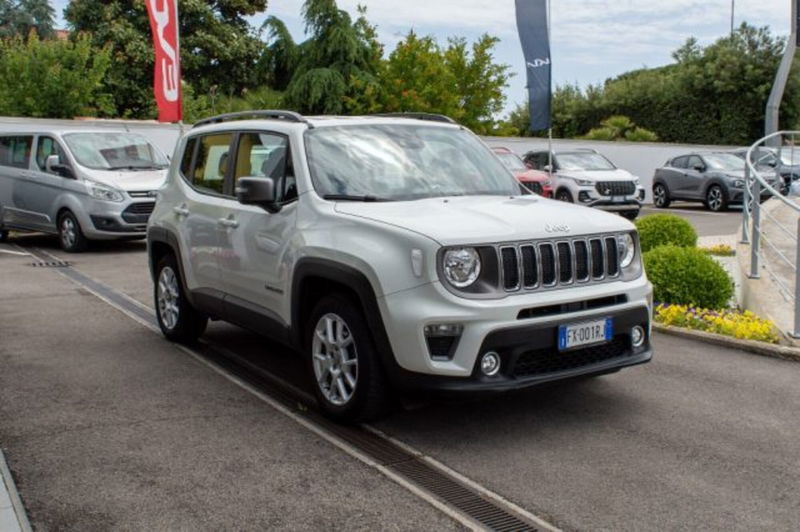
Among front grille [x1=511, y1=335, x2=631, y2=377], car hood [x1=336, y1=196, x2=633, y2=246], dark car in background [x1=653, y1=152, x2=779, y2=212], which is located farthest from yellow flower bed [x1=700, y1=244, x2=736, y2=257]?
dark car in background [x1=653, y1=152, x2=779, y2=212]

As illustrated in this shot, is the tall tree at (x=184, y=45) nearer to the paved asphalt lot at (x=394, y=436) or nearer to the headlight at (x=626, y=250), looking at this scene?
the paved asphalt lot at (x=394, y=436)

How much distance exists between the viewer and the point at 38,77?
23312 mm

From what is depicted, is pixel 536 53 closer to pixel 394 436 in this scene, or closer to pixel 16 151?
pixel 16 151

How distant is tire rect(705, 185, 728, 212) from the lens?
75.4 feet

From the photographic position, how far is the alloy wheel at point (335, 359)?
519 centimetres

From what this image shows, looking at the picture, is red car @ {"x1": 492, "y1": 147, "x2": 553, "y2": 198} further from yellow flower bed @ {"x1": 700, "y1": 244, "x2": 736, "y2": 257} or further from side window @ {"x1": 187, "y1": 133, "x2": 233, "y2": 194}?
side window @ {"x1": 187, "y1": 133, "x2": 233, "y2": 194}

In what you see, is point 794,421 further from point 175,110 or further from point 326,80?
point 326,80

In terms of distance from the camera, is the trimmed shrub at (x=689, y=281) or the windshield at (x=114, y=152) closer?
the trimmed shrub at (x=689, y=281)

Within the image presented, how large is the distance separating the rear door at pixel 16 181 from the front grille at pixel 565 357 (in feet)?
39.9

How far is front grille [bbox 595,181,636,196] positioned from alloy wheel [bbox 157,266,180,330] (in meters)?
14.0

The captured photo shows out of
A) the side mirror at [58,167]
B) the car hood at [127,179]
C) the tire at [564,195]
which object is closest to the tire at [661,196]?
the tire at [564,195]

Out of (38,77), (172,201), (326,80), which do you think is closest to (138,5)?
(326,80)

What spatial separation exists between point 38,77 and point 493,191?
802 inches

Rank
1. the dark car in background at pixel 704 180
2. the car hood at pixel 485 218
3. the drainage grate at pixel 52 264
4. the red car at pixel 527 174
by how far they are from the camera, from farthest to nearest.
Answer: the dark car in background at pixel 704 180, the red car at pixel 527 174, the drainage grate at pixel 52 264, the car hood at pixel 485 218
